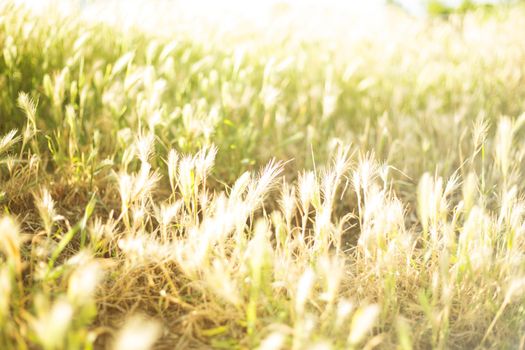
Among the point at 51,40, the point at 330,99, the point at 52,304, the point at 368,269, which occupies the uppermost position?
the point at 51,40

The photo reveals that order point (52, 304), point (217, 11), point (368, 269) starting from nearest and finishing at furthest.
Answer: point (52, 304) < point (368, 269) < point (217, 11)

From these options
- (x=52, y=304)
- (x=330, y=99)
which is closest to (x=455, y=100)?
(x=330, y=99)

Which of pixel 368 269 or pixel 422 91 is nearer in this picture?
pixel 368 269

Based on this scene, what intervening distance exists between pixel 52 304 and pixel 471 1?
7.55 m

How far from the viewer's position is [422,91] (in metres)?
3.23

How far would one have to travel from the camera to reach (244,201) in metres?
1.33

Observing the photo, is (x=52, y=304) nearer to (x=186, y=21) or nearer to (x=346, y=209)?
(x=346, y=209)

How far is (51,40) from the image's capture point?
2.15 metres

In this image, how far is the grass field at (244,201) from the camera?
3.66ft

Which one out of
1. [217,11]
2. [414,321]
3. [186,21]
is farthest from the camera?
[217,11]

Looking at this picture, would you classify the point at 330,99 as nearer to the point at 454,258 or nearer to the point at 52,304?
→ the point at 454,258

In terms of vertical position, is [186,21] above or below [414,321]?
above

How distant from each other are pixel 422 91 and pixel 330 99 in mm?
1359

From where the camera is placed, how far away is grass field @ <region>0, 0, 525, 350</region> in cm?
112
